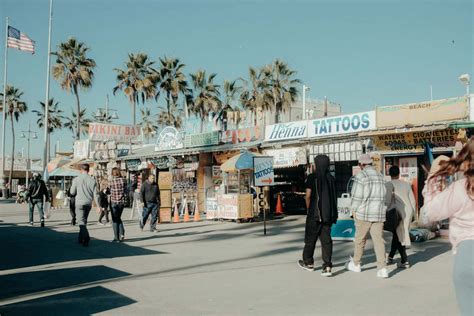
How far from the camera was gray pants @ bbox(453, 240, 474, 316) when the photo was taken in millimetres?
2713

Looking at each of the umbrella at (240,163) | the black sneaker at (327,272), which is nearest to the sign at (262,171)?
the umbrella at (240,163)

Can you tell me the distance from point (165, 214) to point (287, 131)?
18.5 ft

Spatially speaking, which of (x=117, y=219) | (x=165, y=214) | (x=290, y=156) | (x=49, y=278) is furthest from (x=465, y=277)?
(x=165, y=214)

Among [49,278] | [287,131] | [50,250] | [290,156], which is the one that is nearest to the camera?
[49,278]

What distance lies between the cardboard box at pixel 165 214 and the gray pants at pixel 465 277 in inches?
574

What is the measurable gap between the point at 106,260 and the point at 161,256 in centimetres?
111

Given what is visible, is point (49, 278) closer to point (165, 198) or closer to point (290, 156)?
point (165, 198)

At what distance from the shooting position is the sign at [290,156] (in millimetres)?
16953

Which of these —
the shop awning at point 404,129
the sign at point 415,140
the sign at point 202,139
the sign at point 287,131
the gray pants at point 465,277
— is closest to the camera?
the gray pants at point 465,277

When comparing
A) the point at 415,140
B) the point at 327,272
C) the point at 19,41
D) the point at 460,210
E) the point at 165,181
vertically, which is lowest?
the point at 327,272

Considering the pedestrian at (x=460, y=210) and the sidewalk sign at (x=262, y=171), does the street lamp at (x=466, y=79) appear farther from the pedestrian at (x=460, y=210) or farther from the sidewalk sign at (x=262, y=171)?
the pedestrian at (x=460, y=210)

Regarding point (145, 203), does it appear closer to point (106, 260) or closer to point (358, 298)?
point (106, 260)

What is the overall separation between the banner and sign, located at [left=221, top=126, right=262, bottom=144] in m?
13.1

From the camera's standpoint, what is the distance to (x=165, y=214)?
16.9 metres
